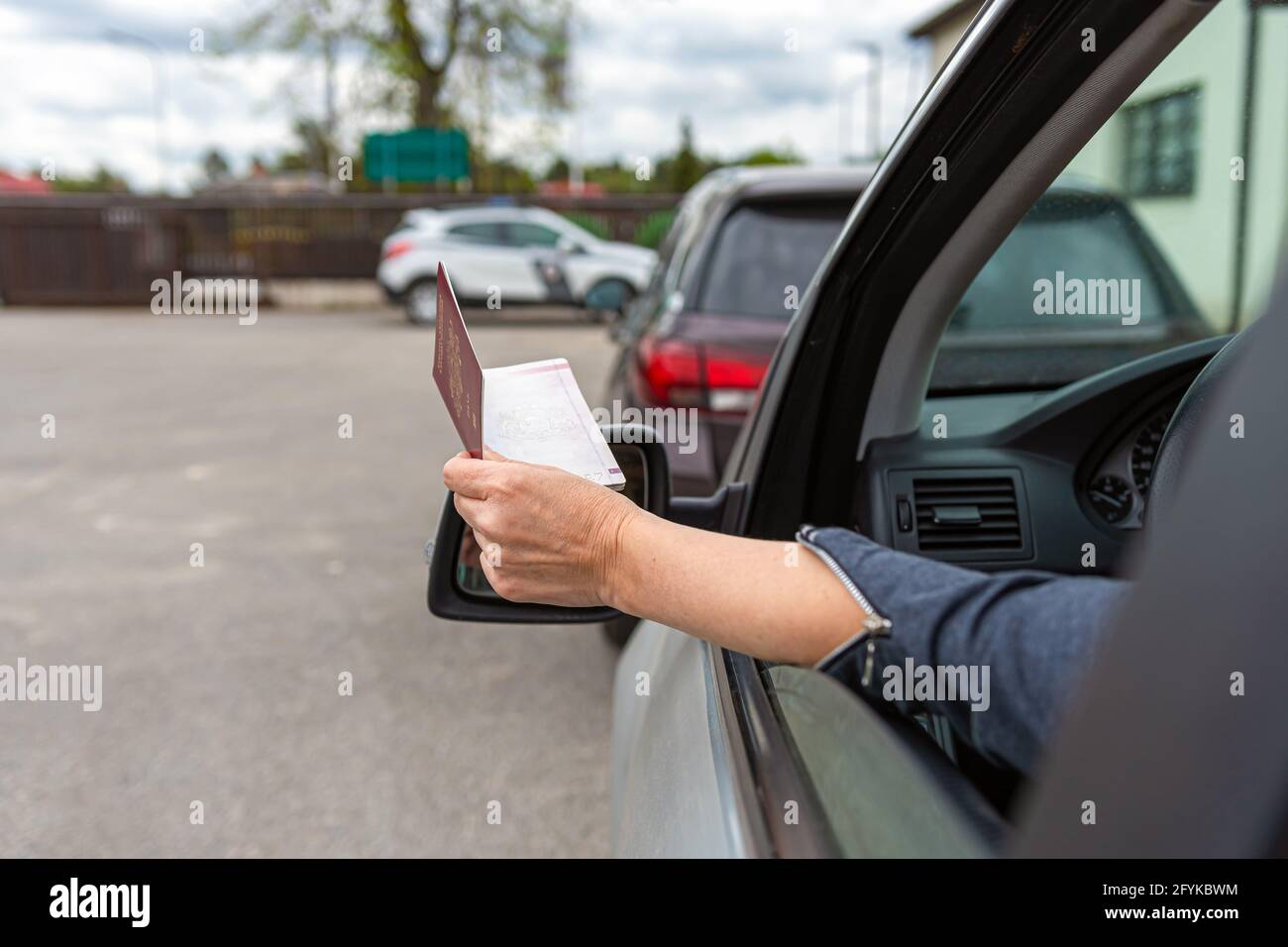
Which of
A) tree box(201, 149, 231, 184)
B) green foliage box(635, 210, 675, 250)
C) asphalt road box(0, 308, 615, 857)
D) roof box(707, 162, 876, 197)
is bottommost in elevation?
asphalt road box(0, 308, 615, 857)

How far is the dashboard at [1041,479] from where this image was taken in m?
1.78

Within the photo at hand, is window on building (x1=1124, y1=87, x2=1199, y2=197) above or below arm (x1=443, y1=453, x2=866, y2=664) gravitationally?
above

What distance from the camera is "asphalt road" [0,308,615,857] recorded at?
3.28 m

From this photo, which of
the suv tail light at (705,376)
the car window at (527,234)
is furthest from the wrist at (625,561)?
the car window at (527,234)

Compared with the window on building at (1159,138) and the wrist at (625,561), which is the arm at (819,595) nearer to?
the wrist at (625,561)

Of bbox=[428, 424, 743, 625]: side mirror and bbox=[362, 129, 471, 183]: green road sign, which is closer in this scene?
bbox=[428, 424, 743, 625]: side mirror

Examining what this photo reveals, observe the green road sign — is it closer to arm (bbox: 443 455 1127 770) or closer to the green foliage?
the green foliage

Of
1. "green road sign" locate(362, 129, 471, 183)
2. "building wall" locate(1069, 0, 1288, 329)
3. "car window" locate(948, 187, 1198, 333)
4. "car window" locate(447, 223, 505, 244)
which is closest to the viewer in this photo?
"car window" locate(948, 187, 1198, 333)

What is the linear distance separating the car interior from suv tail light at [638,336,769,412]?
205 centimetres

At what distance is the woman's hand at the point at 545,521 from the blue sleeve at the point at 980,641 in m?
0.24

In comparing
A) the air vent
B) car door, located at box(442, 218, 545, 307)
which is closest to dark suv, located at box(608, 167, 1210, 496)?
the air vent

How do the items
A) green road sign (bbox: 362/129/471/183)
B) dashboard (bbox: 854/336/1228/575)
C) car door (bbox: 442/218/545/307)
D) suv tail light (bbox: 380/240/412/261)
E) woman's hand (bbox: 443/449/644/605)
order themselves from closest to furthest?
1. woman's hand (bbox: 443/449/644/605)
2. dashboard (bbox: 854/336/1228/575)
3. car door (bbox: 442/218/545/307)
4. suv tail light (bbox: 380/240/412/261)
5. green road sign (bbox: 362/129/471/183)

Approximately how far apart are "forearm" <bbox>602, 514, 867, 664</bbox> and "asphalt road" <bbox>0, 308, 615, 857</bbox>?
2.11 metres
